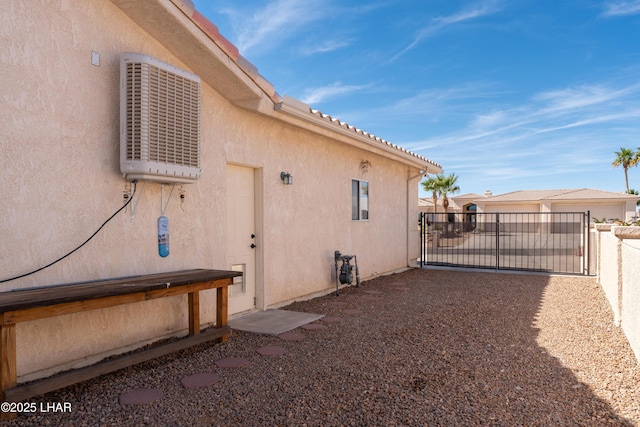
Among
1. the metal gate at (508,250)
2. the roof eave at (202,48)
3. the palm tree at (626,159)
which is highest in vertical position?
the palm tree at (626,159)

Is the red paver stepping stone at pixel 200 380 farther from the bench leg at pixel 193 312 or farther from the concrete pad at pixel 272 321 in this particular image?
the concrete pad at pixel 272 321

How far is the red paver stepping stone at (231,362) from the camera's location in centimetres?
413

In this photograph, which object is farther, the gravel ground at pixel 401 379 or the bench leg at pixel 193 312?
the bench leg at pixel 193 312

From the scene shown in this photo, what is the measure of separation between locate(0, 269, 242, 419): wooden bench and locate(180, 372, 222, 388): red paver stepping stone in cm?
47

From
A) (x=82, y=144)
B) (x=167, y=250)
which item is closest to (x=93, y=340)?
(x=167, y=250)

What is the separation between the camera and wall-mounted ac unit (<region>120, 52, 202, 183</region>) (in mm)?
4039

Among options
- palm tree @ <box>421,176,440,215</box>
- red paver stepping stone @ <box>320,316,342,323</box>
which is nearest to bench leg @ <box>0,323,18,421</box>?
red paver stepping stone @ <box>320,316,342,323</box>

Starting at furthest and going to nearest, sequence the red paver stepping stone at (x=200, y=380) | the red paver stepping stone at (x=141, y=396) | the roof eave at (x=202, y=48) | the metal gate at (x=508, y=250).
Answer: the metal gate at (x=508, y=250), the roof eave at (x=202, y=48), the red paver stepping stone at (x=200, y=380), the red paver stepping stone at (x=141, y=396)

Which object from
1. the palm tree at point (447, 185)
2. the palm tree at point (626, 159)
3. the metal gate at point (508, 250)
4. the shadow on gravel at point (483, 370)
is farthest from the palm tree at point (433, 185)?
the shadow on gravel at point (483, 370)

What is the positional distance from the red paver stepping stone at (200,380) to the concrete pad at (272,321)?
1.45m

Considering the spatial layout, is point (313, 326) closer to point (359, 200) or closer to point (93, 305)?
point (93, 305)

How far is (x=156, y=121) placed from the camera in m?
4.17

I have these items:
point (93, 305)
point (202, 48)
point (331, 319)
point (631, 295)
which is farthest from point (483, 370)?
point (202, 48)

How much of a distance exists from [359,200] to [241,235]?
13.7 feet
